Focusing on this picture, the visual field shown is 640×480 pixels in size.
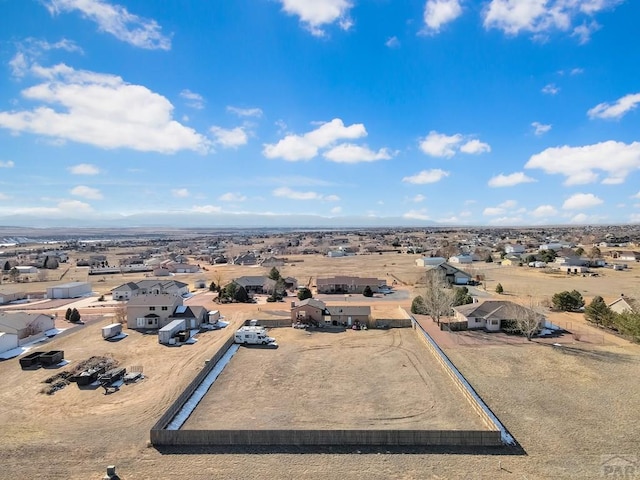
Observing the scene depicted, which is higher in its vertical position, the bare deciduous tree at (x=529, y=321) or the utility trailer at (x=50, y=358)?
the bare deciduous tree at (x=529, y=321)

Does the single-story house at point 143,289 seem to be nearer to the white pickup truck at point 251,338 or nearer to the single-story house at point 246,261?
the white pickup truck at point 251,338

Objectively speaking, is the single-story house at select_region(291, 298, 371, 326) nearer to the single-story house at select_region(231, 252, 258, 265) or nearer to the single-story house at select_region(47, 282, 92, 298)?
the single-story house at select_region(47, 282, 92, 298)

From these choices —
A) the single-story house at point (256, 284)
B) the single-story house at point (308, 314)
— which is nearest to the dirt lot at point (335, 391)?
the single-story house at point (308, 314)

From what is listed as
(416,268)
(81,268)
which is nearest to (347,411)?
(416,268)

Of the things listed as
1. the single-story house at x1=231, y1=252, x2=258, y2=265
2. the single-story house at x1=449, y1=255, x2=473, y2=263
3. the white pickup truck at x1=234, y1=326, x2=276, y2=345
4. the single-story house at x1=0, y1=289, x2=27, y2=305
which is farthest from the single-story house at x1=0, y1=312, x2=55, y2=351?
the single-story house at x1=449, y1=255, x2=473, y2=263

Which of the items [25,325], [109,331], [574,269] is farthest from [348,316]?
[574,269]

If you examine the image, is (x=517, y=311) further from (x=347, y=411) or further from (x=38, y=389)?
(x=38, y=389)
